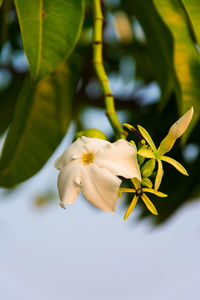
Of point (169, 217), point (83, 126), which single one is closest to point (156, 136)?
point (169, 217)

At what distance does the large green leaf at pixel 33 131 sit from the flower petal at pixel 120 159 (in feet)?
1.17

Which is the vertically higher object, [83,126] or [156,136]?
[156,136]

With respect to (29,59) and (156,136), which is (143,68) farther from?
(29,59)

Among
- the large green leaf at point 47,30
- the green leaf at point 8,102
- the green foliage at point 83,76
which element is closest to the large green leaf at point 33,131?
the green foliage at point 83,76

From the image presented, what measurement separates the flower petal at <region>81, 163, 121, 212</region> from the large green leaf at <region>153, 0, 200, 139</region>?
10.7 inches

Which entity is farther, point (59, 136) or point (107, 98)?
point (59, 136)

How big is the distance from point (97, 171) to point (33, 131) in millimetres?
432

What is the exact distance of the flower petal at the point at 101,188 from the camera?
441mm

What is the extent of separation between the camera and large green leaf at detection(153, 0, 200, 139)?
684 millimetres

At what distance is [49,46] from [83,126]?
82 cm

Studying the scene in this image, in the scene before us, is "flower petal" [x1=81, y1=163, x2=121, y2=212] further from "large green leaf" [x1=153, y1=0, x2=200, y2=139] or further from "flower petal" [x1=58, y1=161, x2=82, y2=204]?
"large green leaf" [x1=153, y1=0, x2=200, y2=139]

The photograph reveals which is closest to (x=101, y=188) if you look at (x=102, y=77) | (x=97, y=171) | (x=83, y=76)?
(x=97, y=171)

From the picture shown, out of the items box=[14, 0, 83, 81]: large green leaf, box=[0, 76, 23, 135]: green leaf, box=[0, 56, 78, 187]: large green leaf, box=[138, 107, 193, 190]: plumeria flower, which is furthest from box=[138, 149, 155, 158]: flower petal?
box=[0, 76, 23, 135]: green leaf

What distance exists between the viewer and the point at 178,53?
2.36 feet
